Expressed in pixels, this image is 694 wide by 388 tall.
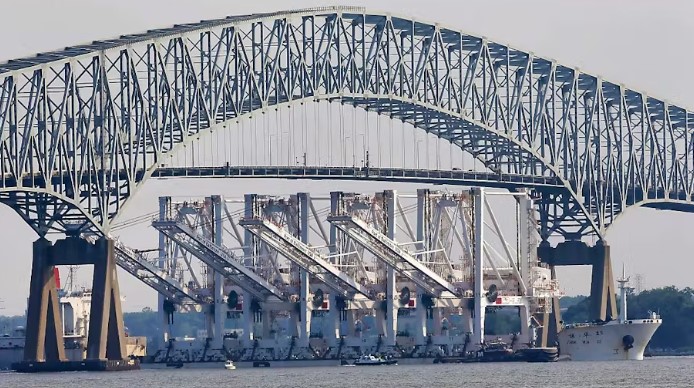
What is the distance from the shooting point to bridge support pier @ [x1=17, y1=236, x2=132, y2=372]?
172 metres

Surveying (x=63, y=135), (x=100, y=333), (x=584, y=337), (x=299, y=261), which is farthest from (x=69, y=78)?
(x=584, y=337)

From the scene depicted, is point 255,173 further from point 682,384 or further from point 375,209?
point 682,384

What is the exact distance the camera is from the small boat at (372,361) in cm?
19125

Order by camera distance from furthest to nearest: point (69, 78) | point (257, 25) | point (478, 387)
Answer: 1. point (257, 25)
2. point (69, 78)
3. point (478, 387)

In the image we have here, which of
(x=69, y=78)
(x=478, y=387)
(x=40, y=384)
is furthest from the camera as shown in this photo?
(x=69, y=78)

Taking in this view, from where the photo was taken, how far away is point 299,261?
195625 mm

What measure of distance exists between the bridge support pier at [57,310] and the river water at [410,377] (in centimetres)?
185

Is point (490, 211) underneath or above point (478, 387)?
above

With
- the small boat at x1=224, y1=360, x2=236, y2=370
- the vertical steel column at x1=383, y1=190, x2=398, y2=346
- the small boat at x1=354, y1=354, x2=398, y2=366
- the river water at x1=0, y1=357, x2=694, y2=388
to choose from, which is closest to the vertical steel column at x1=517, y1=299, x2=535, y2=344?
the vertical steel column at x1=383, y1=190, x2=398, y2=346

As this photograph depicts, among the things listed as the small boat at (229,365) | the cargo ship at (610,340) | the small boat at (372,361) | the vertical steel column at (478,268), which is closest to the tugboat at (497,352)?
the vertical steel column at (478,268)

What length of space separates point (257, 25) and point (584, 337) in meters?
33.2

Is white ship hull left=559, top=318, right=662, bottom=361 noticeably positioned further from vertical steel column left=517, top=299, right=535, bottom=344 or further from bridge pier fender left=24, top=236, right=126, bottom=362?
bridge pier fender left=24, top=236, right=126, bottom=362

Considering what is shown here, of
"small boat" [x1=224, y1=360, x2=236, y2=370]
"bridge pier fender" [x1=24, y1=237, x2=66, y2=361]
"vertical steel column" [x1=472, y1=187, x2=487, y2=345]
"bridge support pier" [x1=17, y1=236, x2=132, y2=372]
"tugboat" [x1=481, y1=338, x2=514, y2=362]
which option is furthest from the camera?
"vertical steel column" [x1=472, y1=187, x2=487, y2=345]

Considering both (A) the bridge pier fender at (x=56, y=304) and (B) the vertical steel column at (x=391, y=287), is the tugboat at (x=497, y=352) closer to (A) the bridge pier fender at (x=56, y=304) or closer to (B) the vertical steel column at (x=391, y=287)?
(B) the vertical steel column at (x=391, y=287)
